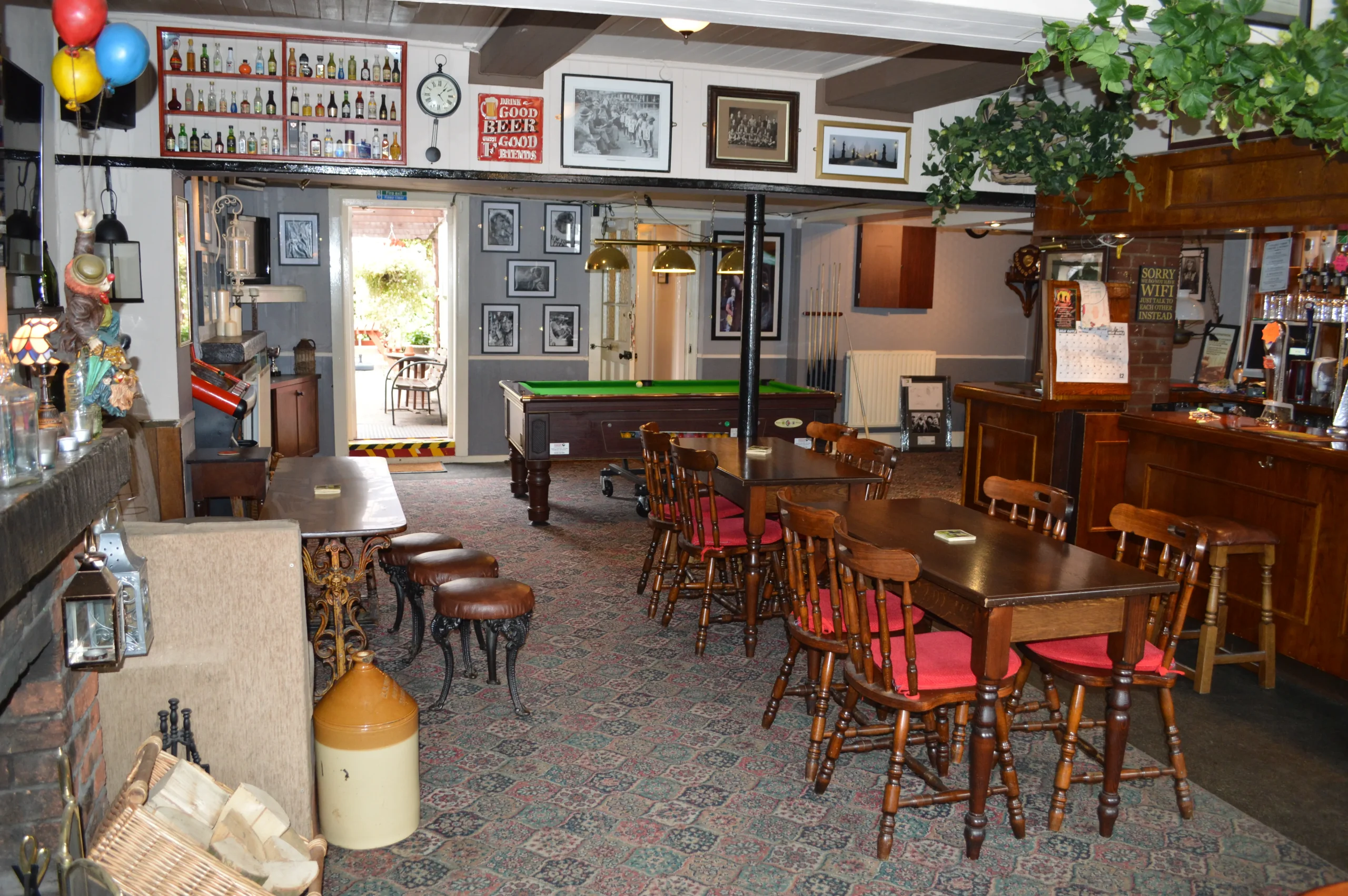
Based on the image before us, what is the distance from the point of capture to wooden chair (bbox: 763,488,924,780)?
344 centimetres

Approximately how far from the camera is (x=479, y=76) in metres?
5.79

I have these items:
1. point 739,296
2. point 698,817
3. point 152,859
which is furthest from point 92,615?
point 739,296

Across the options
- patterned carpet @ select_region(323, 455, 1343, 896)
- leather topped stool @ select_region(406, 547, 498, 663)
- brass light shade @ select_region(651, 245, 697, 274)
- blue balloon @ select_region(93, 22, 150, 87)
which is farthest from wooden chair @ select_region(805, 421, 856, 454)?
blue balloon @ select_region(93, 22, 150, 87)

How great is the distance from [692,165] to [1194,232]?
280cm

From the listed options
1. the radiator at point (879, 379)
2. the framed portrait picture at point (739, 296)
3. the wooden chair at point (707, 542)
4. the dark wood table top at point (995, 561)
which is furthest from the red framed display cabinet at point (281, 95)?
the radiator at point (879, 379)

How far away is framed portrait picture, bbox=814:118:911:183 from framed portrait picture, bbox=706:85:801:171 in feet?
0.65

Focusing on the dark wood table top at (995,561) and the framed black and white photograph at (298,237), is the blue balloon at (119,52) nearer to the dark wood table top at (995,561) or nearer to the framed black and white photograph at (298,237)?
the dark wood table top at (995,561)

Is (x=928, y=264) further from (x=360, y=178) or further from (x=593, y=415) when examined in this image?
(x=360, y=178)

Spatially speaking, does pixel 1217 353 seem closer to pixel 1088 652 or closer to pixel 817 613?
pixel 1088 652

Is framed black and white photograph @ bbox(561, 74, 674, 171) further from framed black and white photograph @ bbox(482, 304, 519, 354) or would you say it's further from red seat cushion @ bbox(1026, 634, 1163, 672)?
framed black and white photograph @ bbox(482, 304, 519, 354)

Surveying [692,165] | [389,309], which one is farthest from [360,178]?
[389,309]

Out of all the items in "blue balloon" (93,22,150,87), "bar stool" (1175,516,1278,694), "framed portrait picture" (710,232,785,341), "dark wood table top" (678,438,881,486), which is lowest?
"bar stool" (1175,516,1278,694)

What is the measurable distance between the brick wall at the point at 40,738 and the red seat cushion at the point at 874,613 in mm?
2286

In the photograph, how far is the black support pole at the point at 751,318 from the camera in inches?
266
